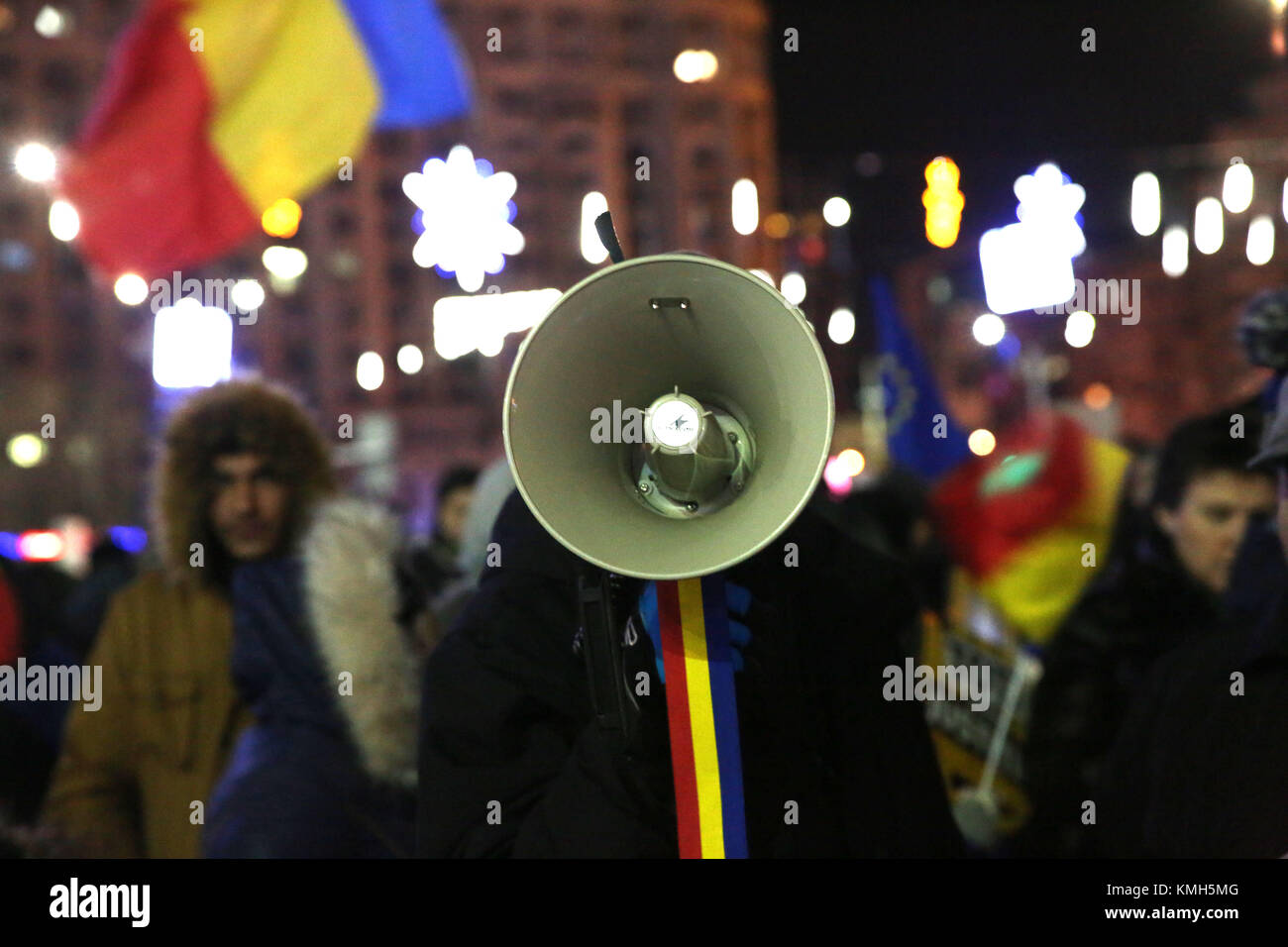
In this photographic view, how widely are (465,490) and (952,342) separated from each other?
199 centimetres

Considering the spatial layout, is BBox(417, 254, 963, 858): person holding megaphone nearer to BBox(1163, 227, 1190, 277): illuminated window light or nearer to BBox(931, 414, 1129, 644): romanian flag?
BBox(931, 414, 1129, 644): romanian flag

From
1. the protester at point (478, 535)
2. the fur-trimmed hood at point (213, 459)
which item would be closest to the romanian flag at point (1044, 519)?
the protester at point (478, 535)

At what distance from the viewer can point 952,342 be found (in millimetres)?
5156

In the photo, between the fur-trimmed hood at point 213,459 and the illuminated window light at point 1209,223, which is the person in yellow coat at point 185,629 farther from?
the illuminated window light at point 1209,223

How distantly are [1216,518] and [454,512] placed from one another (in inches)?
87.0

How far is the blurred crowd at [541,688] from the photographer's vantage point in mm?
2057

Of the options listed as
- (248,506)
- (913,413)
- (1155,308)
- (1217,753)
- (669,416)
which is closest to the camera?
(669,416)

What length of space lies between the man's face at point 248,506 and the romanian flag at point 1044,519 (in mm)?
2179

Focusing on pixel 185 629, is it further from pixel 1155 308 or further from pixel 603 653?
pixel 1155 308

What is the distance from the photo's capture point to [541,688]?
205 cm

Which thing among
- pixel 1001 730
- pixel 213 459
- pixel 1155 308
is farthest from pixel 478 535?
pixel 1155 308

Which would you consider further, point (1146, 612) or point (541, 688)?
point (1146, 612)
